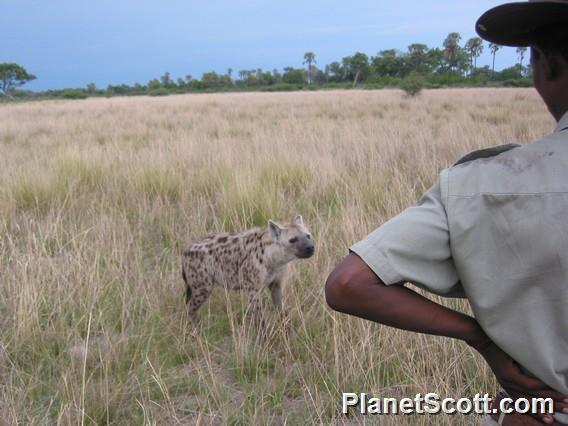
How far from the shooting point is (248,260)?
3.78m

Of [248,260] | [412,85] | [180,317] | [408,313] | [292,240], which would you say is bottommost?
[180,317]

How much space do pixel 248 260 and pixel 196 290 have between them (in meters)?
0.45

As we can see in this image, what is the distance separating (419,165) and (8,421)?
19.1 ft

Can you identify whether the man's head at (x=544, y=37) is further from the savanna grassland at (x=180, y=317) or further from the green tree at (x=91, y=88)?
the green tree at (x=91, y=88)

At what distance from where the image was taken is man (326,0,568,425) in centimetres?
115

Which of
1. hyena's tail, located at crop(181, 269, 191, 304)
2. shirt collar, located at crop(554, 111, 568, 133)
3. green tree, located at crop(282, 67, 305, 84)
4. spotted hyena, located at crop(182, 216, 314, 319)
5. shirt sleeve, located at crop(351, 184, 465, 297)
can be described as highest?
green tree, located at crop(282, 67, 305, 84)

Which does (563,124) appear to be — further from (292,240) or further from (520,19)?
(292,240)

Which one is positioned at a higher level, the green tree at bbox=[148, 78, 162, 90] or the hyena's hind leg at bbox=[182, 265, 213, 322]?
the green tree at bbox=[148, 78, 162, 90]

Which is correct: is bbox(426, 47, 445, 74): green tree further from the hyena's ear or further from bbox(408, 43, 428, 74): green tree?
the hyena's ear

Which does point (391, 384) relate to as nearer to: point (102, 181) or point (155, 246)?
point (155, 246)

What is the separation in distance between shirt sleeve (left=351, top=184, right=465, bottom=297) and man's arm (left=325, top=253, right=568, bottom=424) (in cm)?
3

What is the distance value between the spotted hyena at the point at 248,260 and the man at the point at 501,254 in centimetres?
239

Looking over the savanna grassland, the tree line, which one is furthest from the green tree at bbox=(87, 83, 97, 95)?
the savanna grassland

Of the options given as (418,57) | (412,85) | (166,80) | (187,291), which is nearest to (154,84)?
(166,80)
